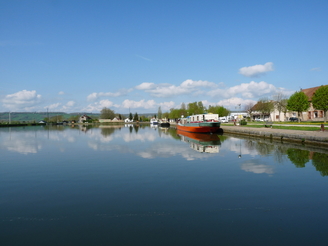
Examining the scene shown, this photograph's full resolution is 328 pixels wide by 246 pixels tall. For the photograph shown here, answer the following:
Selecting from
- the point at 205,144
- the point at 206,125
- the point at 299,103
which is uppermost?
the point at 299,103

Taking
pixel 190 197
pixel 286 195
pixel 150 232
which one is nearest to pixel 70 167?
pixel 190 197

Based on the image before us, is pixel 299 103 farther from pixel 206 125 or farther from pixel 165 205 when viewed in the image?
pixel 165 205

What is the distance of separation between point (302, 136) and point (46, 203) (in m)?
24.5

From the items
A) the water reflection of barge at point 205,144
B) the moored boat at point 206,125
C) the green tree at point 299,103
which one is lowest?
the water reflection of barge at point 205,144

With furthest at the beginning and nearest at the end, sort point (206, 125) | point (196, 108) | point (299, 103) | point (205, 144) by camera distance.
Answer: point (196, 108), point (299, 103), point (206, 125), point (205, 144)

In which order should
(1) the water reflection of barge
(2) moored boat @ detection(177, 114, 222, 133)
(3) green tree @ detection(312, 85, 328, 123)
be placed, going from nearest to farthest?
(1) the water reflection of barge < (2) moored boat @ detection(177, 114, 222, 133) < (3) green tree @ detection(312, 85, 328, 123)

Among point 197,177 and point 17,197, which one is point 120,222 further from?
point 197,177

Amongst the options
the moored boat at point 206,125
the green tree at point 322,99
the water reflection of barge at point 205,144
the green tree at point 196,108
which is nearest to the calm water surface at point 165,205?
the water reflection of barge at point 205,144

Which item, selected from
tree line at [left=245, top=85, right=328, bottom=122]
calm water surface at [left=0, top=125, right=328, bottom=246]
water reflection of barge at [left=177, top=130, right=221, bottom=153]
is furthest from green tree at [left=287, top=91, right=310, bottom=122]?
calm water surface at [left=0, top=125, right=328, bottom=246]

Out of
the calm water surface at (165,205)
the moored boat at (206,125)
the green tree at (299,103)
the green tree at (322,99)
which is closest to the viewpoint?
the calm water surface at (165,205)

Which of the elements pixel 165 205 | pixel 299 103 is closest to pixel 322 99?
pixel 299 103

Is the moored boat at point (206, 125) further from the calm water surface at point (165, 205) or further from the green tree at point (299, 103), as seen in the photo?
the calm water surface at point (165, 205)

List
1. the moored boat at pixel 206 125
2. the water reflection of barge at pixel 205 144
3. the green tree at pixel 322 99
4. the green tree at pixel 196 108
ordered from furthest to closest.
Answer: the green tree at pixel 196 108 < the green tree at pixel 322 99 < the moored boat at pixel 206 125 < the water reflection of barge at pixel 205 144

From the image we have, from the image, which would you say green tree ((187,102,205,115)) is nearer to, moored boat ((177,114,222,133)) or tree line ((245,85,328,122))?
tree line ((245,85,328,122))
